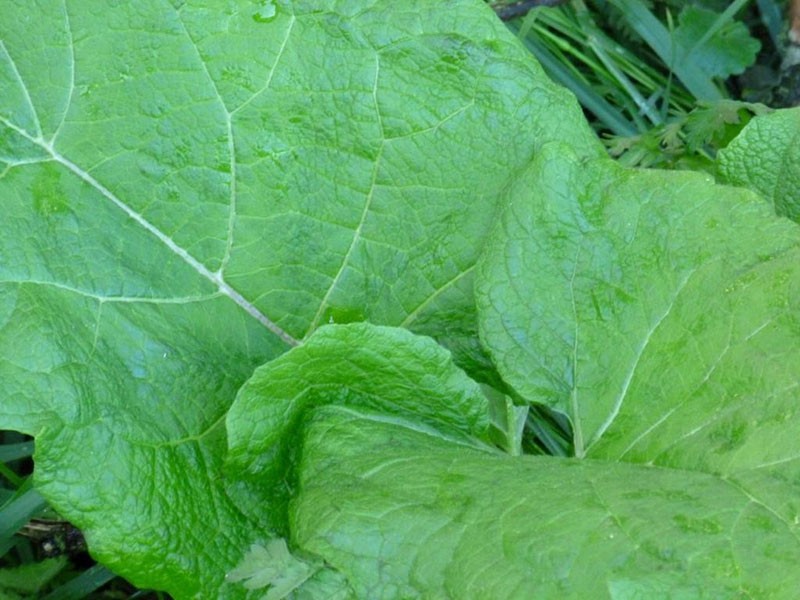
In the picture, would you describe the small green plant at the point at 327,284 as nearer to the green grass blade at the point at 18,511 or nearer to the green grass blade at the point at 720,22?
the green grass blade at the point at 18,511

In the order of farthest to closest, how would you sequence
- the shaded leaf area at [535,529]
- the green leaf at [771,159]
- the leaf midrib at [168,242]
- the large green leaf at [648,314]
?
the green leaf at [771,159], the leaf midrib at [168,242], the large green leaf at [648,314], the shaded leaf area at [535,529]

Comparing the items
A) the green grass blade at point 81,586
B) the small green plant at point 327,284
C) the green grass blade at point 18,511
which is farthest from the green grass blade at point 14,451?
the small green plant at point 327,284

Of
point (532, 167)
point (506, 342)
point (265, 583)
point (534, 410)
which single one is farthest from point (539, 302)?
point (534, 410)

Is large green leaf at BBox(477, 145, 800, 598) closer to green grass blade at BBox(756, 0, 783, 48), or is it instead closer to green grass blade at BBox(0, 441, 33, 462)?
green grass blade at BBox(0, 441, 33, 462)

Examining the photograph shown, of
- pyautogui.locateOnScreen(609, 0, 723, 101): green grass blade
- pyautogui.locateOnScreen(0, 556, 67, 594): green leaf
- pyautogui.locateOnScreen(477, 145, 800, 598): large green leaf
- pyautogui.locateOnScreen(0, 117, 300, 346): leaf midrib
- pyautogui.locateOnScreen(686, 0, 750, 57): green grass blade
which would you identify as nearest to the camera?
pyautogui.locateOnScreen(477, 145, 800, 598): large green leaf

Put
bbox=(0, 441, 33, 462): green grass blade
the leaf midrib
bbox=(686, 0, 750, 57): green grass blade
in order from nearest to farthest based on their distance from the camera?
the leaf midrib, bbox=(0, 441, 33, 462): green grass blade, bbox=(686, 0, 750, 57): green grass blade

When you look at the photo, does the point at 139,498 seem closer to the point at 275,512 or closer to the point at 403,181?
the point at 275,512

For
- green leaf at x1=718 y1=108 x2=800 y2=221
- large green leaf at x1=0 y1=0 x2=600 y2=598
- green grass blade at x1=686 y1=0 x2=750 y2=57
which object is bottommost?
green leaf at x1=718 y1=108 x2=800 y2=221

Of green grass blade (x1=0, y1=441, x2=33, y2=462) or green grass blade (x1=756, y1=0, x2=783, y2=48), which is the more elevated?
green grass blade (x1=0, y1=441, x2=33, y2=462)

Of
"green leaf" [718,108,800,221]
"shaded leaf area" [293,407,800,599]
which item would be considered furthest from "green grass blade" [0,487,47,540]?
"green leaf" [718,108,800,221]
